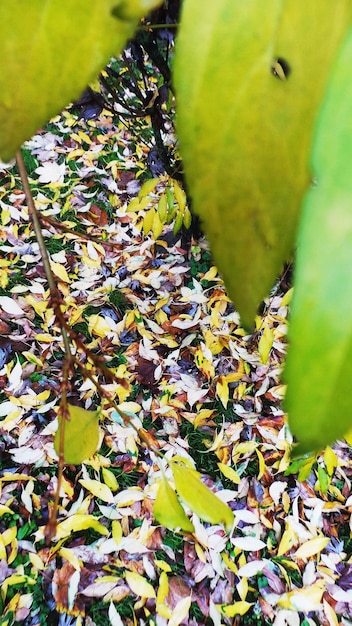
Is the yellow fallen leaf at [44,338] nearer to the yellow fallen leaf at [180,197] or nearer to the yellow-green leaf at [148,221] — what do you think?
the yellow-green leaf at [148,221]

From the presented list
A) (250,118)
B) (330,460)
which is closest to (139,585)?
(330,460)

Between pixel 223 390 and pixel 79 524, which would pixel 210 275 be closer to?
pixel 223 390

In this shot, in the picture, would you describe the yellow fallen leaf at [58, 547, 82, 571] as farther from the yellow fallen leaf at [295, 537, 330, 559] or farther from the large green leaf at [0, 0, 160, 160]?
the large green leaf at [0, 0, 160, 160]

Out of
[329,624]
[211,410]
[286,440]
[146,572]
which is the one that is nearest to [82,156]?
[211,410]

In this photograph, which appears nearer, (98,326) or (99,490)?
(99,490)

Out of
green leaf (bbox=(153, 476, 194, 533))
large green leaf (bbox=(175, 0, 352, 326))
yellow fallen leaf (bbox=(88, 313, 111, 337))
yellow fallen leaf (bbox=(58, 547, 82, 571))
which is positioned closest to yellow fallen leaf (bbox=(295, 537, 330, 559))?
yellow fallen leaf (bbox=(58, 547, 82, 571))

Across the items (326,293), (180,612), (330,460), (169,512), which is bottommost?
(180,612)
